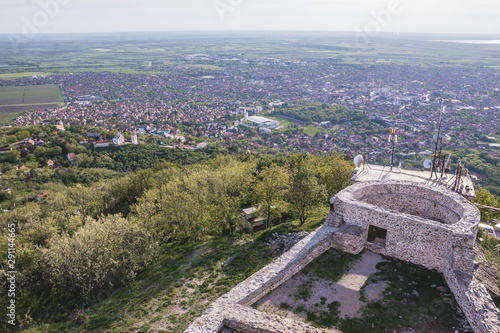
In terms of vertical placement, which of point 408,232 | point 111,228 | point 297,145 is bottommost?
point 297,145

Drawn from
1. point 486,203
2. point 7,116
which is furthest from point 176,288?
point 7,116

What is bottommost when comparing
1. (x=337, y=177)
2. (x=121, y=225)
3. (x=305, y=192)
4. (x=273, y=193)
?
(x=121, y=225)

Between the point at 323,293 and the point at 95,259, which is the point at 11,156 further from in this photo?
the point at 323,293

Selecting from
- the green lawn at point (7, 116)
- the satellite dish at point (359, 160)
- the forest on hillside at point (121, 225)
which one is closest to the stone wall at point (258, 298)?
the forest on hillside at point (121, 225)

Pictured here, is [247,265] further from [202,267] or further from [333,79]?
[333,79]

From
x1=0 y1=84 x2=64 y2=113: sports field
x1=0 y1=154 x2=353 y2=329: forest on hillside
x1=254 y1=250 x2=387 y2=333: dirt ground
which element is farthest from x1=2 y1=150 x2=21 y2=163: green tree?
x1=254 y1=250 x2=387 y2=333: dirt ground

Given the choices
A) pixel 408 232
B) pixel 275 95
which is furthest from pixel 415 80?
pixel 408 232
